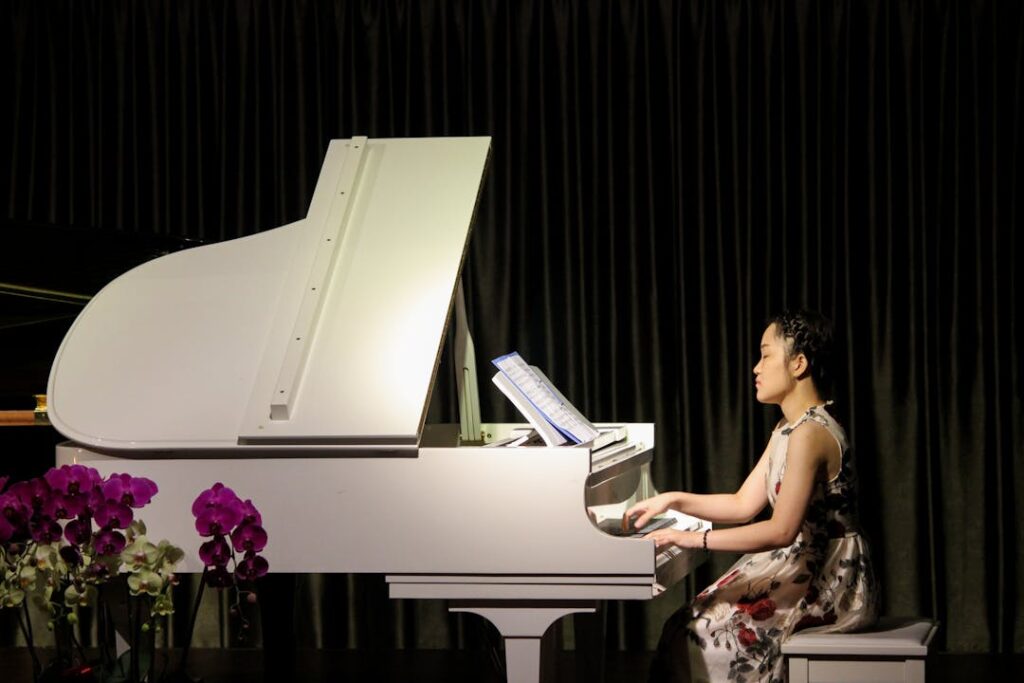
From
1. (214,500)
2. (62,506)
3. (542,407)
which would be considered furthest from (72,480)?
(542,407)

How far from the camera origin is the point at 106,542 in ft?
6.84

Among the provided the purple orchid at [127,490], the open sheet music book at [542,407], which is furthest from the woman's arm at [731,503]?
the purple orchid at [127,490]

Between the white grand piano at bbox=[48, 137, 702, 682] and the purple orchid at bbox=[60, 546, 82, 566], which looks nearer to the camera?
the purple orchid at bbox=[60, 546, 82, 566]

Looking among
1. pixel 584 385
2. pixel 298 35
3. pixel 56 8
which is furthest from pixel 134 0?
pixel 584 385

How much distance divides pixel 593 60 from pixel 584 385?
1334mm

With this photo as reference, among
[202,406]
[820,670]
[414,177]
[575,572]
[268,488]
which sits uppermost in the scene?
[414,177]

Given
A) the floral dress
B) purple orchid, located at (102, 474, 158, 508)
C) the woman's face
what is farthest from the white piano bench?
purple orchid, located at (102, 474, 158, 508)

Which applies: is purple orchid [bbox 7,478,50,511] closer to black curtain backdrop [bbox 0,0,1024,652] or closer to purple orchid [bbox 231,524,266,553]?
purple orchid [bbox 231,524,266,553]

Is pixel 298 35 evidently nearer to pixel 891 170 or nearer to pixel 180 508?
pixel 891 170

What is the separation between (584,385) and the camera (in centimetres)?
485

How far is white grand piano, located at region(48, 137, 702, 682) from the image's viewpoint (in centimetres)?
256

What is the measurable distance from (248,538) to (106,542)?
0.24 metres

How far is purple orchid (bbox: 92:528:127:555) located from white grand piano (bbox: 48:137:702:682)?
544 millimetres

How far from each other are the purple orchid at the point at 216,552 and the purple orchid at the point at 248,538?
0.03m
